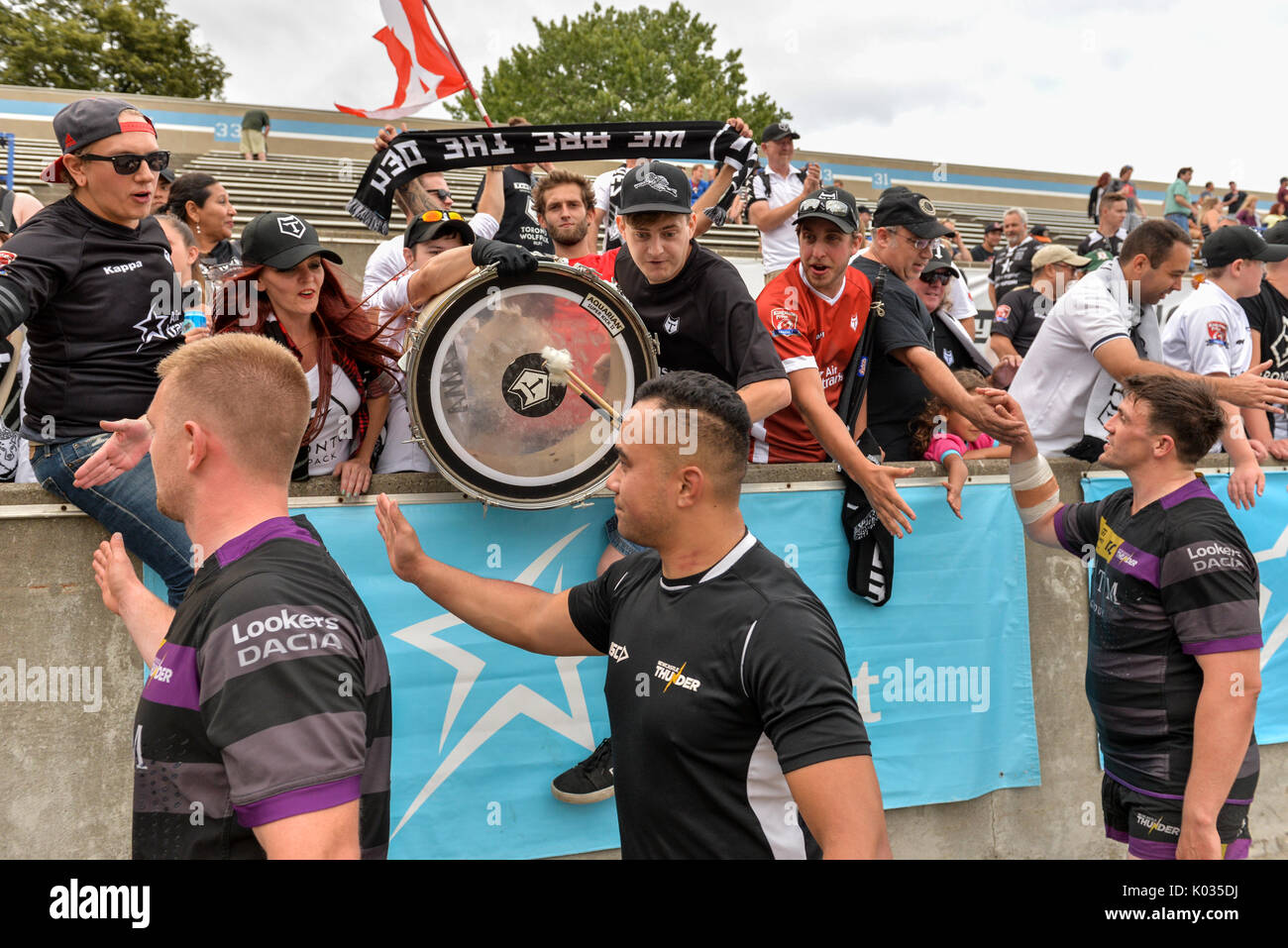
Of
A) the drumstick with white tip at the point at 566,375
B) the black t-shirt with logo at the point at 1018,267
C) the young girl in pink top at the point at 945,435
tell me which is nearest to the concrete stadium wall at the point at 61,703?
the drumstick with white tip at the point at 566,375

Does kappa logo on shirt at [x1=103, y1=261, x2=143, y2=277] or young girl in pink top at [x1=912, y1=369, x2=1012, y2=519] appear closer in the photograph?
kappa logo on shirt at [x1=103, y1=261, x2=143, y2=277]

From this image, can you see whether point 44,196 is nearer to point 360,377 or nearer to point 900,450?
point 360,377

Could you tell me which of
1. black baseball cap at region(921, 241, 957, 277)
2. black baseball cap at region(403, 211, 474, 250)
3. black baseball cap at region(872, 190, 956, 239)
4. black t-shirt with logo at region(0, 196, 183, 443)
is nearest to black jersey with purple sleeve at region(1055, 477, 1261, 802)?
black baseball cap at region(872, 190, 956, 239)

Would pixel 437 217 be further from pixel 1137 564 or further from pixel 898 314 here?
pixel 1137 564

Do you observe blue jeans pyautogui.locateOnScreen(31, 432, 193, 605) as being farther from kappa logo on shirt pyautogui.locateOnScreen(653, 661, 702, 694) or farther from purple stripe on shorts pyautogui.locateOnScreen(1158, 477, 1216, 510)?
purple stripe on shorts pyautogui.locateOnScreen(1158, 477, 1216, 510)

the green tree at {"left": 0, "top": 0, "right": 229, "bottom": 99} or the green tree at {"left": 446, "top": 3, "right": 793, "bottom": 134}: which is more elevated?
the green tree at {"left": 446, "top": 3, "right": 793, "bottom": 134}

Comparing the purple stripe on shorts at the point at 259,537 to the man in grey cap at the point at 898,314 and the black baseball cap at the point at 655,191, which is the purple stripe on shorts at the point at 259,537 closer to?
the black baseball cap at the point at 655,191

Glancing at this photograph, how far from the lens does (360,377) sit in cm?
384

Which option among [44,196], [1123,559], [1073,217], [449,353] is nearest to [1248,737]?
[1123,559]

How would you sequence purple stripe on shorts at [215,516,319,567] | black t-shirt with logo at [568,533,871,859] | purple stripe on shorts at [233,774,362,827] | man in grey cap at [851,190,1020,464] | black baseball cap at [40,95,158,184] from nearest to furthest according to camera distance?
purple stripe on shorts at [233,774,362,827] < purple stripe on shorts at [215,516,319,567] < black t-shirt with logo at [568,533,871,859] < black baseball cap at [40,95,158,184] < man in grey cap at [851,190,1020,464]

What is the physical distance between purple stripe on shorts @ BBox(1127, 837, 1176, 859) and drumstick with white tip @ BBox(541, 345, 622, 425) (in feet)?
8.34

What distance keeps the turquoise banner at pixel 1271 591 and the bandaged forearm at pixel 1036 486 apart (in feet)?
3.61

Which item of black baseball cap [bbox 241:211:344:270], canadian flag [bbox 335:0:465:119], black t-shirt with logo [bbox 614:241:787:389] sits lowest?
black t-shirt with logo [bbox 614:241:787:389]

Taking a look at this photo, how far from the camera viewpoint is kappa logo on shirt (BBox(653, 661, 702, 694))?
240 cm
